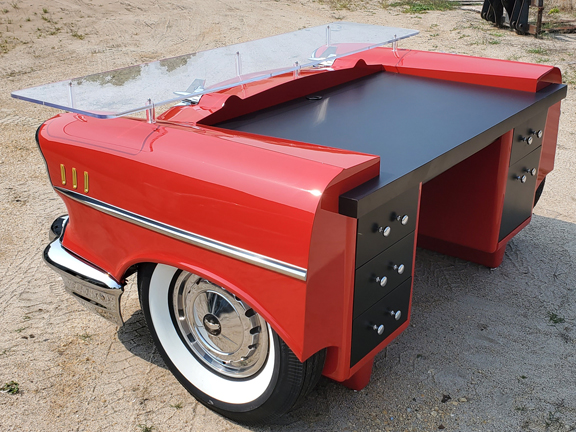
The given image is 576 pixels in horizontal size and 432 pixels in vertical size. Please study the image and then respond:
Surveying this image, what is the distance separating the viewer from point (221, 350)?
205 cm

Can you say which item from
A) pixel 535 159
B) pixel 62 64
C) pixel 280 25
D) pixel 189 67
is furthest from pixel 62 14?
pixel 535 159

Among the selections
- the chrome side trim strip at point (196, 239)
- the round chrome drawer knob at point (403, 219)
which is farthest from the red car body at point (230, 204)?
the round chrome drawer knob at point (403, 219)

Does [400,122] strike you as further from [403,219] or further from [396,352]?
[396,352]

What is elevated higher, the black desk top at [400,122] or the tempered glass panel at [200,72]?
the tempered glass panel at [200,72]

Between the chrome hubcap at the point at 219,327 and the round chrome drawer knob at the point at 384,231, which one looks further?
the chrome hubcap at the point at 219,327

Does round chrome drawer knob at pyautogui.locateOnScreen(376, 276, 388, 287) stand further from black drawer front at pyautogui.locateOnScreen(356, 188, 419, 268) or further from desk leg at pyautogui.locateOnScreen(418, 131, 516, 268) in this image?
desk leg at pyautogui.locateOnScreen(418, 131, 516, 268)

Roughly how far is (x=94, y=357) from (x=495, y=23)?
8101 mm

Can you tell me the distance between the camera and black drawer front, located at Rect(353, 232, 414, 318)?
1756 mm

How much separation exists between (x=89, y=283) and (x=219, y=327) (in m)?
0.54

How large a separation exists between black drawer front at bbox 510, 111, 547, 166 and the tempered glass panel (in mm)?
781

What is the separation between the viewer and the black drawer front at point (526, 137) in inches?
102

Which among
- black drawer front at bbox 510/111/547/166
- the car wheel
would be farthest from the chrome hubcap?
black drawer front at bbox 510/111/547/166

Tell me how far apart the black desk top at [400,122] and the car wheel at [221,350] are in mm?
569

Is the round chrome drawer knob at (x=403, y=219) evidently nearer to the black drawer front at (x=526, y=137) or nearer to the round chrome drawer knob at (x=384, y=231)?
the round chrome drawer knob at (x=384, y=231)
